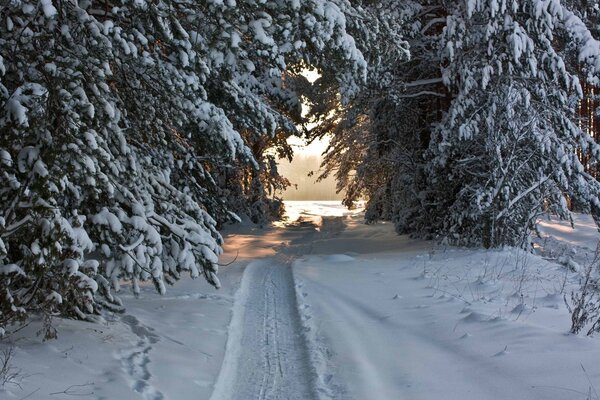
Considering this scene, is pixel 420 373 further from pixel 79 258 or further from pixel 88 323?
pixel 88 323

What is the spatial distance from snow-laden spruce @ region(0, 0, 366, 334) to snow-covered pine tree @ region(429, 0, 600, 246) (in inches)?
178

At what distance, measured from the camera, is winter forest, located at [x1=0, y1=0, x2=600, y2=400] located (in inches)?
191

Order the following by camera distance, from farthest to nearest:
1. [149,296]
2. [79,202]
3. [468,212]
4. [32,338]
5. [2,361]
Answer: [468,212] < [149,296] < [32,338] < [79,202] < [2,361]

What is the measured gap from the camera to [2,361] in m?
4.68

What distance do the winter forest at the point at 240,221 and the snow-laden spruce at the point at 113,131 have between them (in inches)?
1.0

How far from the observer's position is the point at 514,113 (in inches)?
452

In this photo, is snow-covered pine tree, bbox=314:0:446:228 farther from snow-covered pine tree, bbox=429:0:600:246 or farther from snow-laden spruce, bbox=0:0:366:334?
snow-laden spruce, bbox=0:0:366:334

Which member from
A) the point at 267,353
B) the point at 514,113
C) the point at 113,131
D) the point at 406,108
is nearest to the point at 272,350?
the point at 267,353

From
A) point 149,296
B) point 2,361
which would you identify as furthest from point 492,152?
point 2,361

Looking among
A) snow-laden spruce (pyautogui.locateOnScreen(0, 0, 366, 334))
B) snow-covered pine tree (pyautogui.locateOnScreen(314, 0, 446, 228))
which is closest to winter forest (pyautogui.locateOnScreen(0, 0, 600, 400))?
snow-laden spruce (pyautogui.locateOnScreen(0, 0, 366, 334))

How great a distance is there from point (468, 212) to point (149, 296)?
724 cm

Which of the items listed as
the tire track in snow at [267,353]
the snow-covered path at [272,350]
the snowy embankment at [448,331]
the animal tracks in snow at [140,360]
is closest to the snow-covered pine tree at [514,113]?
the snowy embankment at [448,331]

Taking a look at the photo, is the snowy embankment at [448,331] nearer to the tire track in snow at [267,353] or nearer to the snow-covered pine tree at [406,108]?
the tire track in snow at [267,353]

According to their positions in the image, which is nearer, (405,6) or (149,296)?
(149,296)
